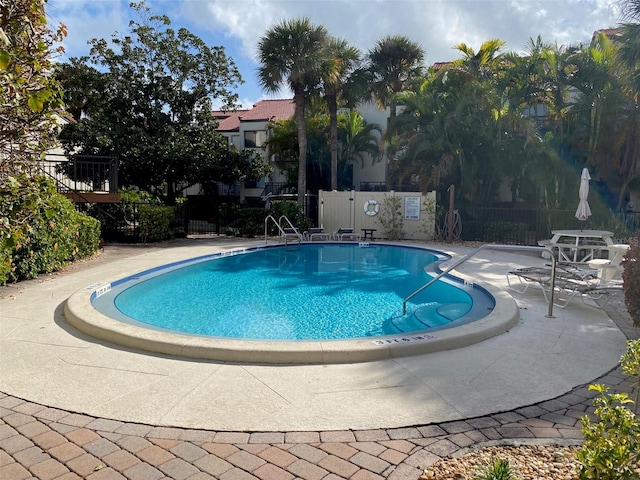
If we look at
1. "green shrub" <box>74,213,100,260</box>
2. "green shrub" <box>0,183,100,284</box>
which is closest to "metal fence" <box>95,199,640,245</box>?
"green shrub" <box>74,213,100,260</box>

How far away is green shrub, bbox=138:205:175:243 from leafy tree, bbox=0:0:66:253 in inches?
492

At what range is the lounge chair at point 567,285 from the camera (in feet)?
23.5

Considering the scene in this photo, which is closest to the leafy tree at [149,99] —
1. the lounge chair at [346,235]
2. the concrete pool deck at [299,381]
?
the lounge chair at [346,235]

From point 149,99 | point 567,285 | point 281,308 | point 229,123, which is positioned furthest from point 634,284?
point 229,123

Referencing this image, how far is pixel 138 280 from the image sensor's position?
9977mm

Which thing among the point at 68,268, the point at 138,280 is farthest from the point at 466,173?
the point at 68,268

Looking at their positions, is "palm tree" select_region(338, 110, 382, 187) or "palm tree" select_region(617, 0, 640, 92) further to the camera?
"palm tree" select_region(338, 110, 382, 187)

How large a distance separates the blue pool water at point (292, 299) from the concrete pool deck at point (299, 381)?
59.4 inches

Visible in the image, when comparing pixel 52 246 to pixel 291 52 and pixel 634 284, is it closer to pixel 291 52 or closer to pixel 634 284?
pixel 634 284

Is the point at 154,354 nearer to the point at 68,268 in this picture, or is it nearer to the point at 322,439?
the point at 322,439

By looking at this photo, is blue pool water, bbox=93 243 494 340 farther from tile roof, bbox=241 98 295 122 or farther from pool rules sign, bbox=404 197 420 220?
tile roof, bbox=241 98 295 122

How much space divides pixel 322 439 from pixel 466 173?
1671 cm

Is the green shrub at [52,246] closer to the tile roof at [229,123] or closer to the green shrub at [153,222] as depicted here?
the green shrub at [153,222]

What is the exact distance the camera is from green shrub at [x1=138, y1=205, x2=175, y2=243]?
1566 cm
